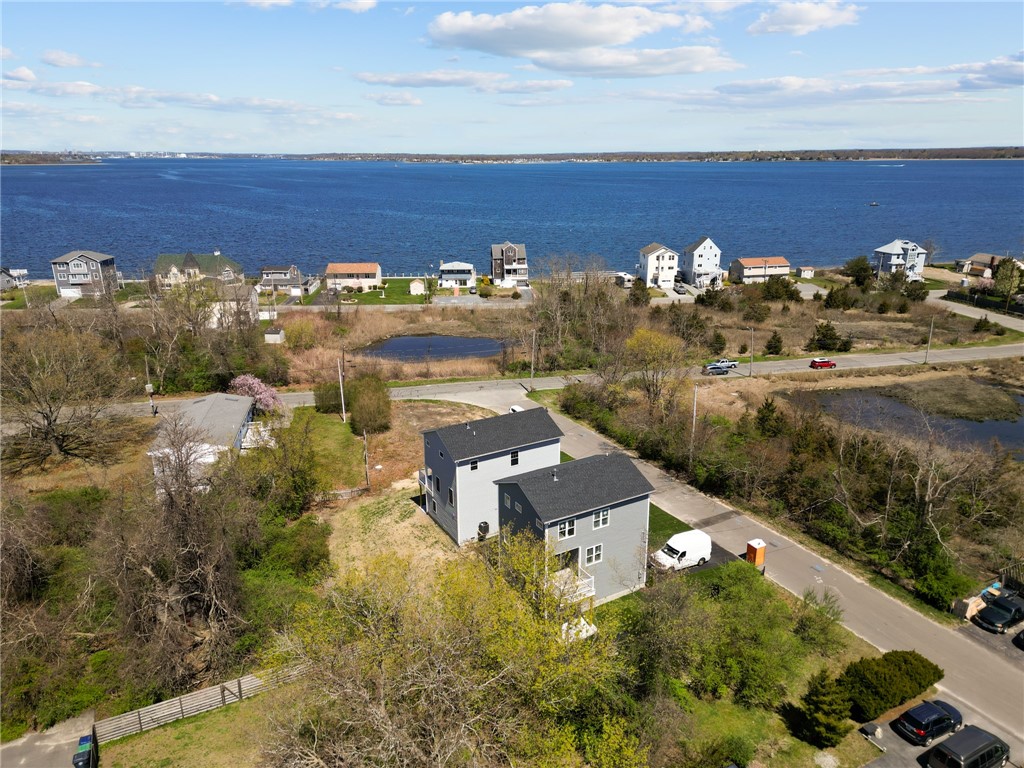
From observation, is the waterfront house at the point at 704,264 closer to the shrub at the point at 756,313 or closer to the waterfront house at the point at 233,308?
the shrub at the point at 756,313

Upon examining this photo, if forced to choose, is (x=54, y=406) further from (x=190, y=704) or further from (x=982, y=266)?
(x=982, y=266)

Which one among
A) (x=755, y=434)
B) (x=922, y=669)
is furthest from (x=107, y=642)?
(x=755, y=434)

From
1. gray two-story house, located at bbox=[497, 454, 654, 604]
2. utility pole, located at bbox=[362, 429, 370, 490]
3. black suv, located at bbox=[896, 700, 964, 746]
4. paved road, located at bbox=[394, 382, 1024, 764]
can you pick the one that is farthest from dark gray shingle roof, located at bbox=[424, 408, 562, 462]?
black suv, located at bbox=[896, 700, 964, 746]

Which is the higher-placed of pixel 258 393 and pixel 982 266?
pixel 982 266

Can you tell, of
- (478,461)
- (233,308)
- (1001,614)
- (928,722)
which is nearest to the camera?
(928,722)

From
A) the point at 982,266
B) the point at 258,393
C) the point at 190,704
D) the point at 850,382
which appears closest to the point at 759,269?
the point at 982,266

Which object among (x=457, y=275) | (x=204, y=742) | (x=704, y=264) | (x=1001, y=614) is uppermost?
(x=704, y=264)

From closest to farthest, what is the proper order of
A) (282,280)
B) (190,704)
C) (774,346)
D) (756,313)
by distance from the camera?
(190,704), (774,346), (756,313), (282,280)
